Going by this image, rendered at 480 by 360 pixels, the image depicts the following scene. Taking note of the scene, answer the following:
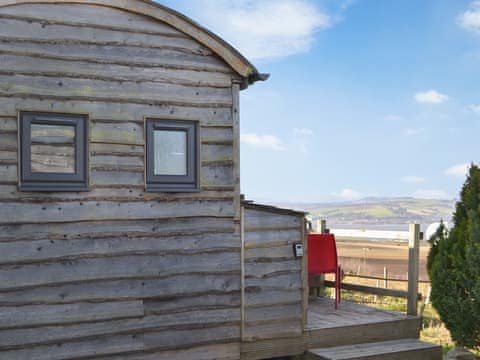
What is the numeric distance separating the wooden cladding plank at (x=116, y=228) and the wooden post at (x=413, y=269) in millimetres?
2853

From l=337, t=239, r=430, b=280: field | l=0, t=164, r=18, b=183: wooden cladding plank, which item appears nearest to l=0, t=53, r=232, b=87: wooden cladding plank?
l=0, t=164, r=18, b=183: wooden cladding plank

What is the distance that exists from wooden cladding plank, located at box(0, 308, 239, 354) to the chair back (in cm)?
211

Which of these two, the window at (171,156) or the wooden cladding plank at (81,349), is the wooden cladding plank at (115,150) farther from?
the wooden cladding plank at (81,349)

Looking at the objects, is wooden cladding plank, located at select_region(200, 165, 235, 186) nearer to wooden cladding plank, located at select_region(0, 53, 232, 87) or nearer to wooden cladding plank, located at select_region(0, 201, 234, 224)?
wooden cladding plank, located at select_region(0, 201, 234, 224)

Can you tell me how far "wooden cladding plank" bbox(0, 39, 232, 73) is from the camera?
19.6 ft

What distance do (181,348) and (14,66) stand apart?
11.0ft

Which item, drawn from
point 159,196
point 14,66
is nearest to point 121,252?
point 159,196

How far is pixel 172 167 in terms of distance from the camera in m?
6.57

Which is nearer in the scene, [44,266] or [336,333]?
[44,266]

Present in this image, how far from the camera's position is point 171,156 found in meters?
6.56

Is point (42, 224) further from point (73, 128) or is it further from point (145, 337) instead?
point (145, 337)

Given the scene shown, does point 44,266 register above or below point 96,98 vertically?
below

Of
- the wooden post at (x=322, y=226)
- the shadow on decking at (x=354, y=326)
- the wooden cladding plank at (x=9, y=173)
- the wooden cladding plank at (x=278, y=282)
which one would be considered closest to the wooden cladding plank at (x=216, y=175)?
the wooden cladding plank at (x=278, y=282)

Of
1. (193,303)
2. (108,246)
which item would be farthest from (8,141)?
(193,303)
